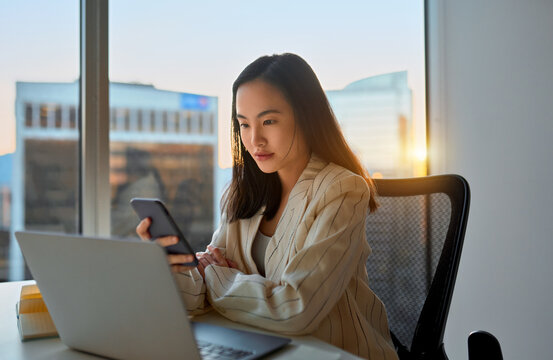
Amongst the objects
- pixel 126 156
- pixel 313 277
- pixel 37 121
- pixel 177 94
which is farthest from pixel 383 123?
pixel 313 277

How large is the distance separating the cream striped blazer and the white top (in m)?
0.03

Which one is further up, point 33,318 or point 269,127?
point 269,127

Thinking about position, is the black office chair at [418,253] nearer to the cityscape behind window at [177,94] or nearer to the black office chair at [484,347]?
the black office chair at [484,347]

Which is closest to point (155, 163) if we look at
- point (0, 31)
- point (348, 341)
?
point (0, 31)

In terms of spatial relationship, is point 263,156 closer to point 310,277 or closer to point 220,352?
point 310,277

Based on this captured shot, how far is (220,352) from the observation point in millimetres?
785

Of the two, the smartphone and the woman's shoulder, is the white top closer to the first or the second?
the woman's shoulder

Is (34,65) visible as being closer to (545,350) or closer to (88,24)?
(88,24)

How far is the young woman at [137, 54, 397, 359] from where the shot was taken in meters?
1.01

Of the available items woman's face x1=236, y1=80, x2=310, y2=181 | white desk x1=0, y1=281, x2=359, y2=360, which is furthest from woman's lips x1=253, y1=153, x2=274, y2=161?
white desk x1=0, y1=281, x2=359, y2=360

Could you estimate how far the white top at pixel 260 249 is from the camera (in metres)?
1.37

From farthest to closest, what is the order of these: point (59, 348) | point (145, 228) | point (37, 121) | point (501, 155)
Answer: point (501, 155) → point (37, 121) → point (145, 228) → point (59, 348)

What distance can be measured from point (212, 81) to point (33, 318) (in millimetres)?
1300

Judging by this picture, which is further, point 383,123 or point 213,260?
point 383,123
